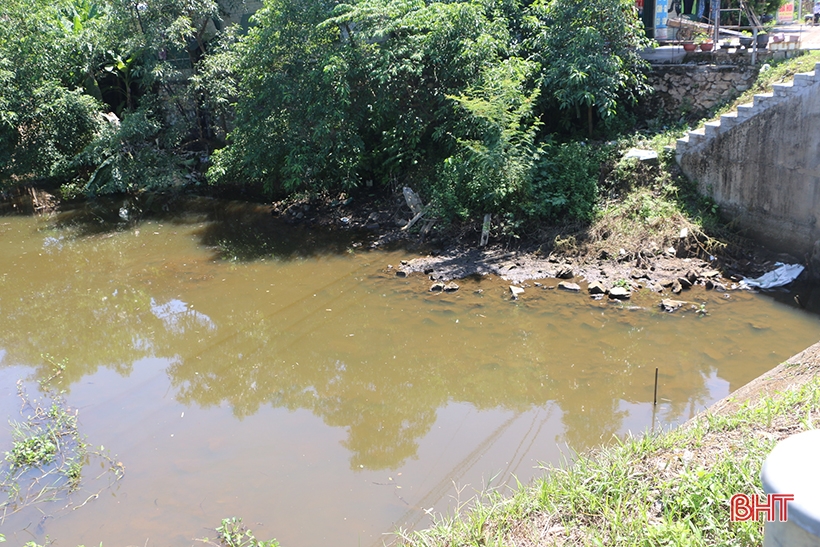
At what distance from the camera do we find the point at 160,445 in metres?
6.95

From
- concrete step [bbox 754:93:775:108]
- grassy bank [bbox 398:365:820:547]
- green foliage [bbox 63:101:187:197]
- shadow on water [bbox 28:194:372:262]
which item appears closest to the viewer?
grassy bank [bbox 398:365:820:547]

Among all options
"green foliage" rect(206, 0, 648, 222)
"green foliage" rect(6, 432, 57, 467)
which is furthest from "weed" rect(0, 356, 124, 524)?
"green foliage" rect(206, 0, 648, 222)

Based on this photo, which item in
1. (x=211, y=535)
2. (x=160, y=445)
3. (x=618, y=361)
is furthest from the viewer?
(x=618, y=361)

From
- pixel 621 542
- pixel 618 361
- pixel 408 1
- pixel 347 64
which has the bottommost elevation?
pixel 618 361

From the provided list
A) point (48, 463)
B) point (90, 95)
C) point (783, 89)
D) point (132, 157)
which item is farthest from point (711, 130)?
point (90, 95)

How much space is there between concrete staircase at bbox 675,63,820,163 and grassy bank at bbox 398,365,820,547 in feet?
20.3

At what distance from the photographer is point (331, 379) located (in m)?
8.28

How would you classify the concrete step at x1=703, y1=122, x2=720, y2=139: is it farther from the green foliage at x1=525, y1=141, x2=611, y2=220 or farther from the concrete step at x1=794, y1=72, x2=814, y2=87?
the green foliage at x1=525, y1=141, x2=611, y2=220

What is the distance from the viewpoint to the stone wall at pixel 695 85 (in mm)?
12367

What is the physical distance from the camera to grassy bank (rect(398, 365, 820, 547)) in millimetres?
4336

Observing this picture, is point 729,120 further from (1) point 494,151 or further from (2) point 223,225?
(2) point 223,225

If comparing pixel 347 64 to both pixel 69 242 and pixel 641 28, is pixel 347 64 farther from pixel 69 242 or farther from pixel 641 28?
pixel 69 242

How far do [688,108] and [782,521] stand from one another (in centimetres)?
1184

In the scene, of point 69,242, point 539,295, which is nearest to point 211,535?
point 539,295
